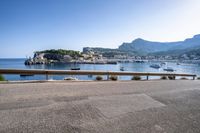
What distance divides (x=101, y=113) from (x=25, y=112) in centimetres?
208

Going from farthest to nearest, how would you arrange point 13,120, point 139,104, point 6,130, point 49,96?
point 49,96 < point 139,104 < point 13,120 < point 6,130

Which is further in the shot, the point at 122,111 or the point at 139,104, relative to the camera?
the point at 139,104

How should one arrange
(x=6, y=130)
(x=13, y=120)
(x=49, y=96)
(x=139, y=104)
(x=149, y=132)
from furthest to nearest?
(x=49, y=96) < (x=139, y=104) < (x=13, y=120) < (x=149, y=132) < (x=6, y=130)

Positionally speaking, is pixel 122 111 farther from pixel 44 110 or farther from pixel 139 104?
pixel 44 110

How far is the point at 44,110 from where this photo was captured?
14.8 feet

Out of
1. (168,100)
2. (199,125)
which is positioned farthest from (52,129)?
(168,100)

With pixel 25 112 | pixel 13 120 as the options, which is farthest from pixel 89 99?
pixel 13 120

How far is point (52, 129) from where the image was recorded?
3416 millimetres

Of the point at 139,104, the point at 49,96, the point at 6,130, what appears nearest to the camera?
the point at 6,130

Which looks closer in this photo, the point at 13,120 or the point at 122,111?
the point at 13,120

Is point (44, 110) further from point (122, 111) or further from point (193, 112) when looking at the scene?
point (193, 112)

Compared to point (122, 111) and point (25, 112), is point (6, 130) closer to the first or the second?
point (25, 112)

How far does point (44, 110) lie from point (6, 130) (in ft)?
4.16

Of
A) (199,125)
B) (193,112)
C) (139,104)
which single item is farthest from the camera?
(139,104)
